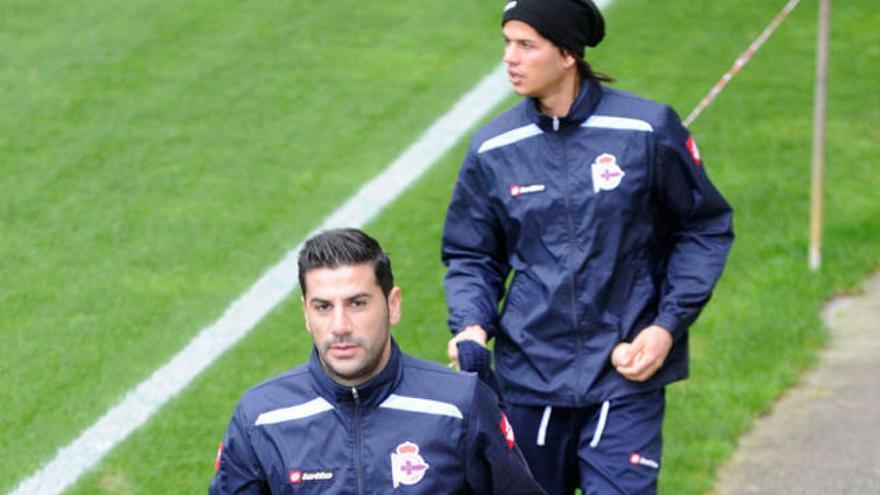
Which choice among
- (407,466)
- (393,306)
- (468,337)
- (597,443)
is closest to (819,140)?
(597,443)

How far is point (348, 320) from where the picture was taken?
4.74 metres

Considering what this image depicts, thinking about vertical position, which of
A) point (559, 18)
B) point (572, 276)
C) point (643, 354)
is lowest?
point (643, 354)

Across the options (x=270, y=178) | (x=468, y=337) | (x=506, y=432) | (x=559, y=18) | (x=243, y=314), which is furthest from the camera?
(x=270, y=178)

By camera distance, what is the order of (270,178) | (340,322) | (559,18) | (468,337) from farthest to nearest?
(270,178) → (559,18) → (468,337) → (340,322)

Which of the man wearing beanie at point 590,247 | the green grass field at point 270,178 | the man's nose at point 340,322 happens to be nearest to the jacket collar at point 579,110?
the man wearing beanie at point 590,247

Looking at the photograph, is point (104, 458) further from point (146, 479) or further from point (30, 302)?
point (30, 302)

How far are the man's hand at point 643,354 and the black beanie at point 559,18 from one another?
93cm

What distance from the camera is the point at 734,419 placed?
8.09m

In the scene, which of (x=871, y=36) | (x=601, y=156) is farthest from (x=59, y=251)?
(x=871, y=36)

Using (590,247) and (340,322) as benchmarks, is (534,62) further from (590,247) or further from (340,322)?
(340,322)

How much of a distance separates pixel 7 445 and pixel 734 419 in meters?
3.13

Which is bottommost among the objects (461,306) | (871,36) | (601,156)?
(871,36)

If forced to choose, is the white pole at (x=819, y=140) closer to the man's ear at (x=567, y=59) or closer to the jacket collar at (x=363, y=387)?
the man's ear at (x=567, y=59)

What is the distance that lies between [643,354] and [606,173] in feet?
1.92
